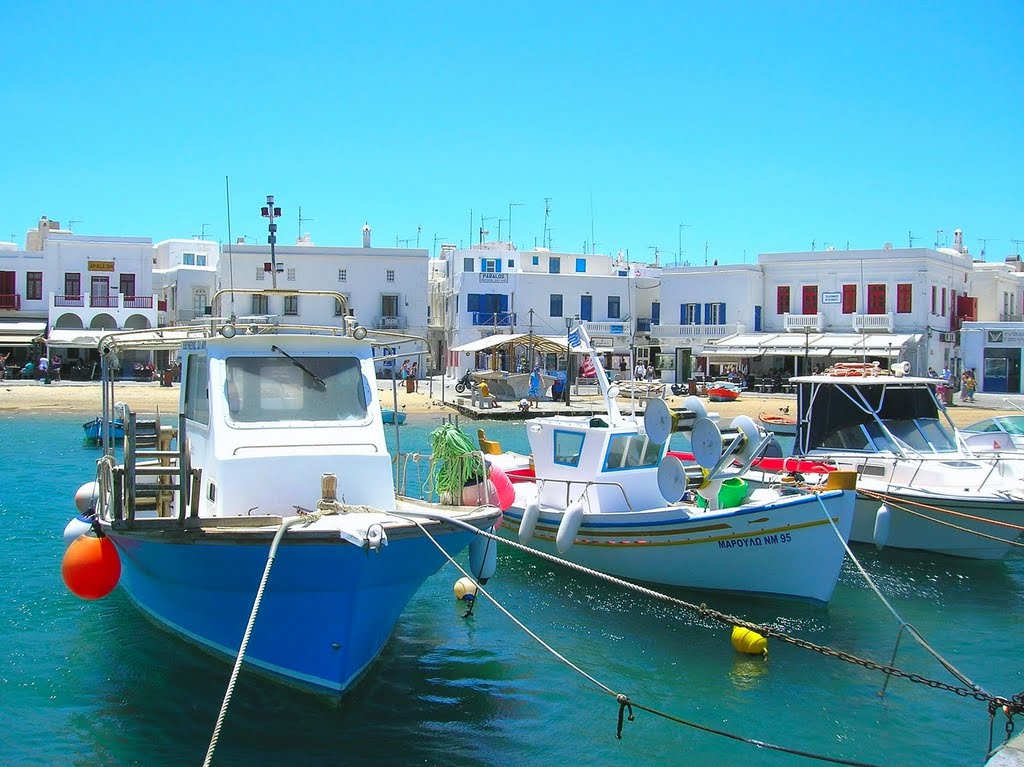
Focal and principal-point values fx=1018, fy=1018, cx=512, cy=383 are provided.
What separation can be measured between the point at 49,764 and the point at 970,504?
1329 centimetres

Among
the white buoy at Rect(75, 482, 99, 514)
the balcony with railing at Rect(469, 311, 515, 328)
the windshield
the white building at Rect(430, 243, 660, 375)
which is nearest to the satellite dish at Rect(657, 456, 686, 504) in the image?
the windshield

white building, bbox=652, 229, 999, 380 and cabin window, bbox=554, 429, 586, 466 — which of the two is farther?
white building, bbox=652, 229, 999, 380

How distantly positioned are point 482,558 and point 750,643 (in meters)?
3.28

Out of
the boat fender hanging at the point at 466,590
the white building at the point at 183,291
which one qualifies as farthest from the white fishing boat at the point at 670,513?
the white building at the point at 183,291

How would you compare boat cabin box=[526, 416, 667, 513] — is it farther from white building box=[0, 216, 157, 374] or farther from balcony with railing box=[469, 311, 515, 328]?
balcony with railing box=[469, 311, 515, 328]

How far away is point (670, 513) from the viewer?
45.9 feet

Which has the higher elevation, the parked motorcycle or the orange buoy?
the parked motorcycle

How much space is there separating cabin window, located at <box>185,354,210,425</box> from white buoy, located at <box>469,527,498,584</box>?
3421 mm

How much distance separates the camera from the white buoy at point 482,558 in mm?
11961

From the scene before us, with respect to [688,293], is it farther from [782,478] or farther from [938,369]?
[782,478]

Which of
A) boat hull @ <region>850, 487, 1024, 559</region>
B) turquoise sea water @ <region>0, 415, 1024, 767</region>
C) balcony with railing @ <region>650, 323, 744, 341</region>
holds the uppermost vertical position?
balcony with railing @ <region>650, 323, 744, 341</region>

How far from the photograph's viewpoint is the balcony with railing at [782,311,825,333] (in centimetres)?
5050

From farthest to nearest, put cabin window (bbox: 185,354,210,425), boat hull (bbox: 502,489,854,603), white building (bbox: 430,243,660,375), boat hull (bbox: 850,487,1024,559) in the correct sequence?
white building (bbox: 430,243,660,375)
boat hull (bbox: 850,487,1024,559)
boat hull (bbox: 502,489,854,603)
cabin window (bbox: 185,354,210,425)

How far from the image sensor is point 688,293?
55.4 metres
